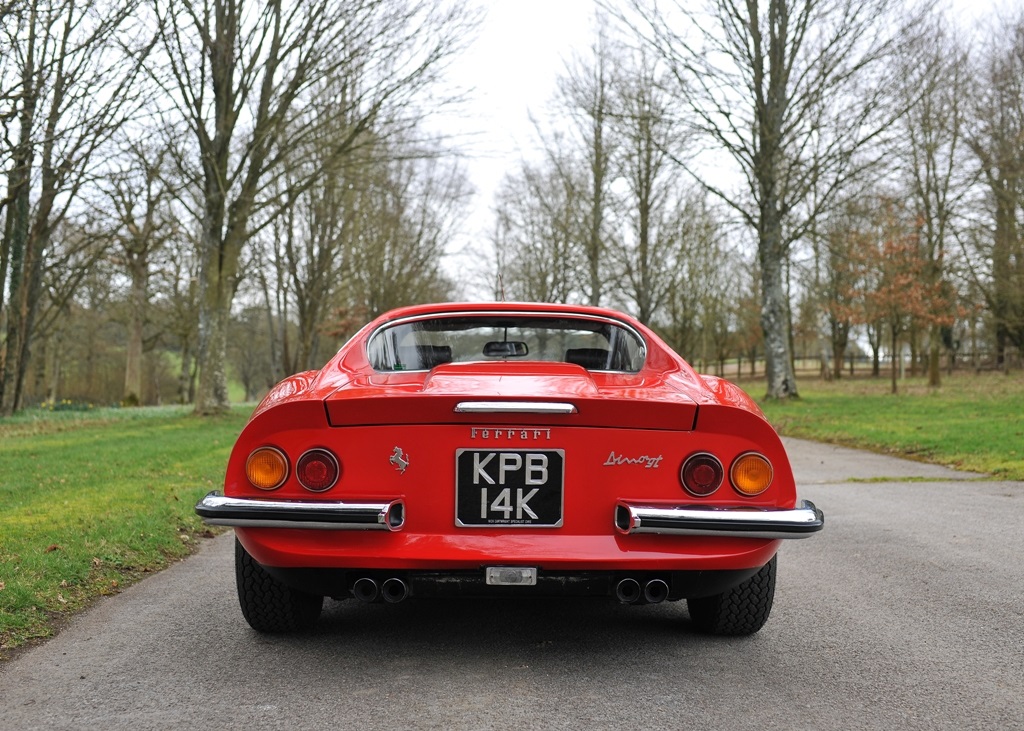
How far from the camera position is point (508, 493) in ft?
10.3

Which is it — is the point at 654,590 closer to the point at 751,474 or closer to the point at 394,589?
the point at 751,474

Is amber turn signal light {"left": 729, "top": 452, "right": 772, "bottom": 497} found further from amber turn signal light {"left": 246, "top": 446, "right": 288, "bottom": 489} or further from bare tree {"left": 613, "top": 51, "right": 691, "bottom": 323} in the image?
bare tree {"left": 613, "top": 51, "right": 691, "bottom": 323}

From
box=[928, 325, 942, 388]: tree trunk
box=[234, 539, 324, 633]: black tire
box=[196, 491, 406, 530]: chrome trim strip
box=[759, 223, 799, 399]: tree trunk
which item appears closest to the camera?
box=[196, 491, 406, 530]: chrome trim strip

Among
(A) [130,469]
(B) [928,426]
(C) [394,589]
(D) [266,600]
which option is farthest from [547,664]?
(B) [928,426]

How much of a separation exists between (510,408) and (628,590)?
2.45ft

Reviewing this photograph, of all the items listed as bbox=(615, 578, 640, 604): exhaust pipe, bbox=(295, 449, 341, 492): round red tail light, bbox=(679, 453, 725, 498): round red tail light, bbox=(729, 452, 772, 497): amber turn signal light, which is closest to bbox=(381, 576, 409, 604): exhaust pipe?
bbox=(295, 449, 341, 492): round red tail light

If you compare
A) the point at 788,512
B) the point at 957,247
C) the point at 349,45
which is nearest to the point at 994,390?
the point at 957,247

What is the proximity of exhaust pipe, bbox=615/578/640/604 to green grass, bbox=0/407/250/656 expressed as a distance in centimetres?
236

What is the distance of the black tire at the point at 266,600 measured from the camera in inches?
140

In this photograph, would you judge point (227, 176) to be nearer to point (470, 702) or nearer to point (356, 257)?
point (356, 257)

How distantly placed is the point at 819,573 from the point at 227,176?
16487 millimetres

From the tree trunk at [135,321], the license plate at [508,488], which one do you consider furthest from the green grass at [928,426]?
the tree trunk at [135,321]

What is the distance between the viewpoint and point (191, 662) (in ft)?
10.9

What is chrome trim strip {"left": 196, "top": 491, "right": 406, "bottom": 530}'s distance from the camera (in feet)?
10.00
